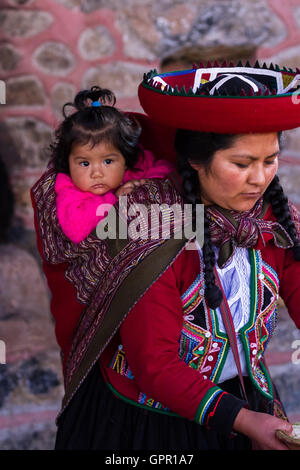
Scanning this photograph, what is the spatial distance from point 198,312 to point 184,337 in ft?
0.25

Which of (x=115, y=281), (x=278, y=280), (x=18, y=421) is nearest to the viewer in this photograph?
(x=115, y=281)

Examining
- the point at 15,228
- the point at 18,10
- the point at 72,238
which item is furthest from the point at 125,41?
the point at 72,238

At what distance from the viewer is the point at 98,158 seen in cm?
214

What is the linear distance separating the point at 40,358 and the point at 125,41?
1492mm

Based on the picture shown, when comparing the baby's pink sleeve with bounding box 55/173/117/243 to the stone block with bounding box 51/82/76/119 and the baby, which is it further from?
the stone block with bounding box 51/82/76/119

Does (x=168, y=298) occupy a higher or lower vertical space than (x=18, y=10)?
lower

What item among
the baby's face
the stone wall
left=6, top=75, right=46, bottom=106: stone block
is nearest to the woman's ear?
the baby's face

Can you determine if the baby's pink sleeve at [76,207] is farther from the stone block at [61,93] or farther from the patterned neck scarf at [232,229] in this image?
the stone block at [61,93]

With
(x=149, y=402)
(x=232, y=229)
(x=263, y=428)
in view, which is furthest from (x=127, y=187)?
(x=263, y=428)

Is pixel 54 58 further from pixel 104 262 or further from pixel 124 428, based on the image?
pixel 124 428

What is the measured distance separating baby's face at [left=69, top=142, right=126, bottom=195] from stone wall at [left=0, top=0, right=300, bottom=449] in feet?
3.61

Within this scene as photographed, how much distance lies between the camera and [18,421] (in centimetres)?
334

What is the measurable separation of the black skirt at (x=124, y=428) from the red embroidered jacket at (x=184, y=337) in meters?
0.04
